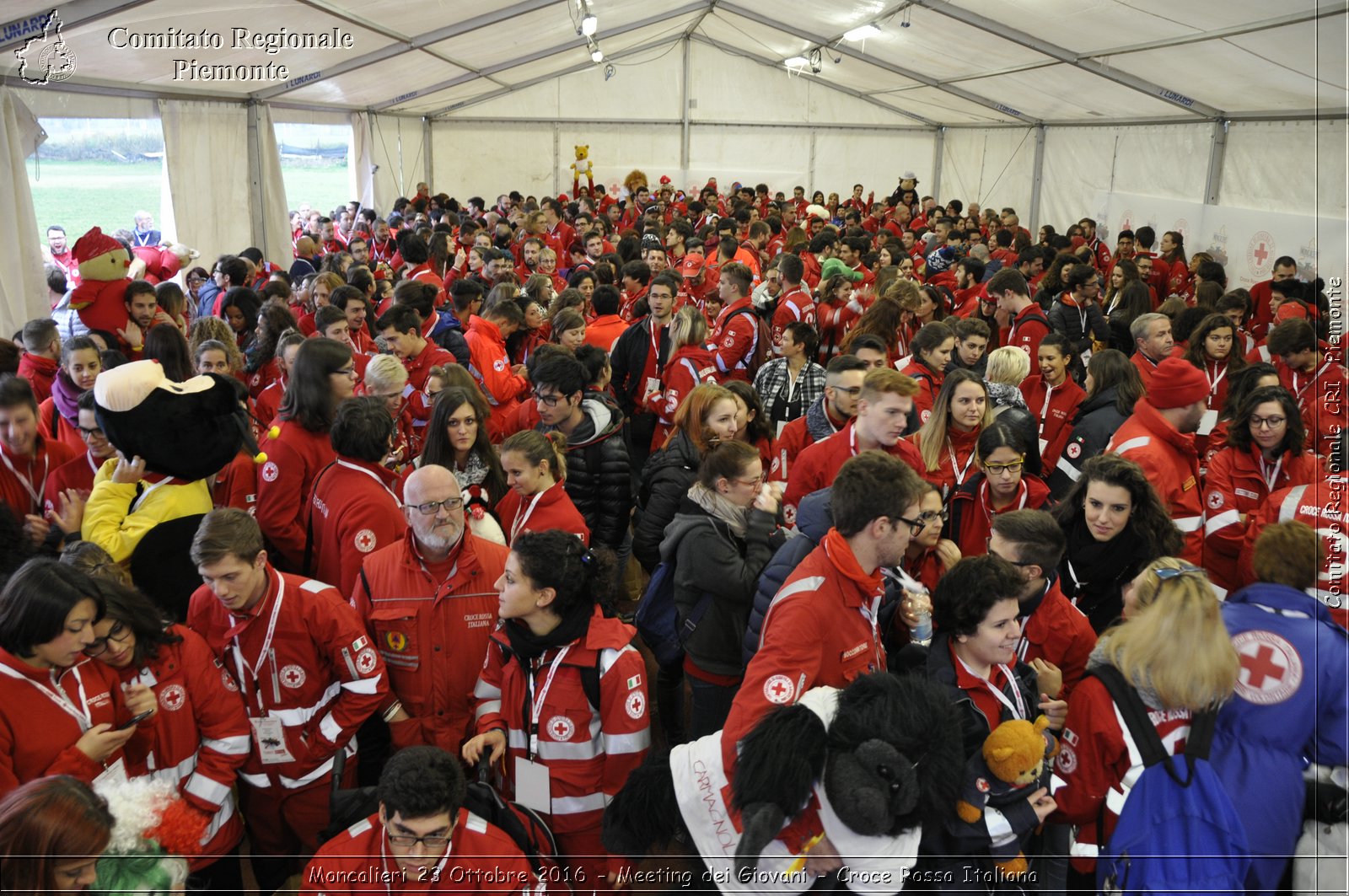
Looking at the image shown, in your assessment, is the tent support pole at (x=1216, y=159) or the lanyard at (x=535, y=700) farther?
the tent support pole at (x=1216, y=159)

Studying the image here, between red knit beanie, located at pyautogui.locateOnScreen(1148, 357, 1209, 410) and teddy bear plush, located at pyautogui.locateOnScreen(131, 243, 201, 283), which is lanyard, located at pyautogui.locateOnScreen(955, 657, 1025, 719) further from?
teddy bear plush, located at pyautogui.locateOnScreen(131, 243, 201, 283)

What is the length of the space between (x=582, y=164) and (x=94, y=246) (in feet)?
46.7

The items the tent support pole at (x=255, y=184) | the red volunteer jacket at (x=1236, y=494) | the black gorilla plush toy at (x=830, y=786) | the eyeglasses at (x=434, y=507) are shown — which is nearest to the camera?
the black gorilla plush toy at (x=830, y=786)

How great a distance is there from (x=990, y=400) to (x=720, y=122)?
16407 mm

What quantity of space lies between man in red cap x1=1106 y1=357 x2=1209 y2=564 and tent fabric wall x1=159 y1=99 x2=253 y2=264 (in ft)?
29.9

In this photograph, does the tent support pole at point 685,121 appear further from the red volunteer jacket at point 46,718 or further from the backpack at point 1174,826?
the backpack at point 1174,826

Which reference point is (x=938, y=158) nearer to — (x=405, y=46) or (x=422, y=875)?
(x=405, y=46)

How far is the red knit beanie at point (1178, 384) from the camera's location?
3.47 m

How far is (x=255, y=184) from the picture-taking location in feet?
33.0

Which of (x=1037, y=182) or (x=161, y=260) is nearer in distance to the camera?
(x=161, y=260)

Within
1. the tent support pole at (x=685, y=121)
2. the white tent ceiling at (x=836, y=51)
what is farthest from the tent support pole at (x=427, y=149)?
the tent support pole at (x=685, y=121)

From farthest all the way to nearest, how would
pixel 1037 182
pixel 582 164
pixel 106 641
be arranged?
pixel 582 164, pixel 1037 182, pixel 106 641

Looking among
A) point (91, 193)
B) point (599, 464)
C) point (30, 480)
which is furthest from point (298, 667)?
point (91, 193)

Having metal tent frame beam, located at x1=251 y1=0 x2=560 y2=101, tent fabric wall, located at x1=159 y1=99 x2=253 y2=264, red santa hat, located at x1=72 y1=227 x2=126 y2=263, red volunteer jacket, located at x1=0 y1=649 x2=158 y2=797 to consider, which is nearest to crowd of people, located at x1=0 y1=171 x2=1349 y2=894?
red volunteer jacket, located at x1=0 y1=649 x2=158 y2=797
